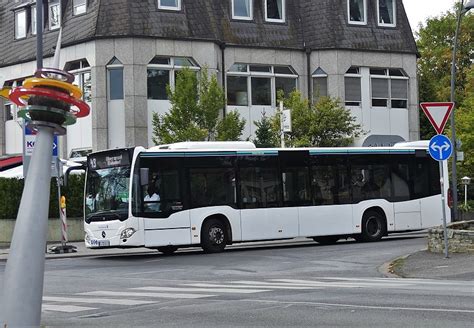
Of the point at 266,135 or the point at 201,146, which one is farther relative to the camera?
the point at 266,135

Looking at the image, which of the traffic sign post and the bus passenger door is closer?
the traffic sign post

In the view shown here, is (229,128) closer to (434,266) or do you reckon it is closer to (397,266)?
(397,266)

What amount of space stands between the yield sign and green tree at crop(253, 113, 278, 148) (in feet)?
65.0

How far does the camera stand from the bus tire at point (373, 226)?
28453 millimetres

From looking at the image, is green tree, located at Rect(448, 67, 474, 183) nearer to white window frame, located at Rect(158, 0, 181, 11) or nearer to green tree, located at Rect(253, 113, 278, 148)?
green tree, located at Rect(253, 113, 278, 148)

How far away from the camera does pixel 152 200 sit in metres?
24.3

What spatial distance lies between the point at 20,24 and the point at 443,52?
1479 inches

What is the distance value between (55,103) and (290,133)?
115 feet

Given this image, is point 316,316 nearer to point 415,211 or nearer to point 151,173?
point 151,173

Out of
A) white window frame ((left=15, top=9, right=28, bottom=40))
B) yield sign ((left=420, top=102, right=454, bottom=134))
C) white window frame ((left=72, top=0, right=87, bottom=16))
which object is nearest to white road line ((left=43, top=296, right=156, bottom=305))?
yield sign ((left=420, top=102, right=454, bottom=134))

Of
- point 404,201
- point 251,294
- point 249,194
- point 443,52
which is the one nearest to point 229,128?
point 404,201

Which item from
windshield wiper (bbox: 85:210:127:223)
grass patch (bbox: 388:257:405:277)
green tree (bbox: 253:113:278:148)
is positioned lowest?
grass patch (bbox: 388:257:405:277)

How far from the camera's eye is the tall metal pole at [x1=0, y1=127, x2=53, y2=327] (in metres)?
5.24

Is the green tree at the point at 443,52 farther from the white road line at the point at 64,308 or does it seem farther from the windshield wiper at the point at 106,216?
the white road line at the point at 64,308
